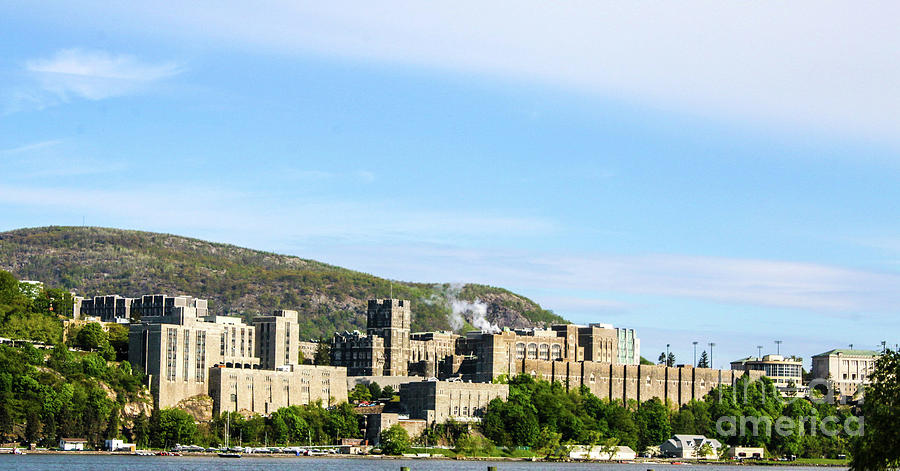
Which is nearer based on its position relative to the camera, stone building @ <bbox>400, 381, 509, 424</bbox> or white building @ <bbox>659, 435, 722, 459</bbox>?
stone building @ <bbox>400, 381, 509, 424</bbox>

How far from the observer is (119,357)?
570 feet

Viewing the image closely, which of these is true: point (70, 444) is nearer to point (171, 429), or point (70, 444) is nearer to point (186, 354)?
point (171, 429)

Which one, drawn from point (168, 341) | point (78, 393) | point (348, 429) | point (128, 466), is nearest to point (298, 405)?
point (348, 429)

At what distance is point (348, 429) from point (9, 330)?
41358 mm

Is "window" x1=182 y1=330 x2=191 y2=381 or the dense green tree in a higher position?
"window" x1=182 y1=330 x2=191 y2=381

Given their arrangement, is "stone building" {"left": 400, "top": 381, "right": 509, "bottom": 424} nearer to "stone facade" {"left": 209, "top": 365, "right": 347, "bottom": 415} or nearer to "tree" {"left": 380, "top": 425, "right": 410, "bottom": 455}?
"stone facade" {"left": 209, "top": 365, "right": 347, "bottom": 415}

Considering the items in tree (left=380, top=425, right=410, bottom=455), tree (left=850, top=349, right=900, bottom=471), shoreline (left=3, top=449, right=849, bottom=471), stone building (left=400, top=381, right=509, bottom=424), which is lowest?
shoreline (left=3, top=449, right=849, bottom=471)

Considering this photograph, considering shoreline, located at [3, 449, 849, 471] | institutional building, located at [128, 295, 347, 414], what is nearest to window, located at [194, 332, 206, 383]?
institutional building, located at [128, 295, 347, 414]

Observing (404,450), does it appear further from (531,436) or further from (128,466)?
(128,466)

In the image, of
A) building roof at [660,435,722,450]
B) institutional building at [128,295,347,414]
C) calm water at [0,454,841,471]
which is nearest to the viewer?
calm water at [0,454,841,471]

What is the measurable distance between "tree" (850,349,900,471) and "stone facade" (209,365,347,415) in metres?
119

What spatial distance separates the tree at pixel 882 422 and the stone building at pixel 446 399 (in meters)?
124

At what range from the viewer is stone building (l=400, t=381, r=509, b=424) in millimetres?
179750

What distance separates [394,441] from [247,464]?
92.7 feet
